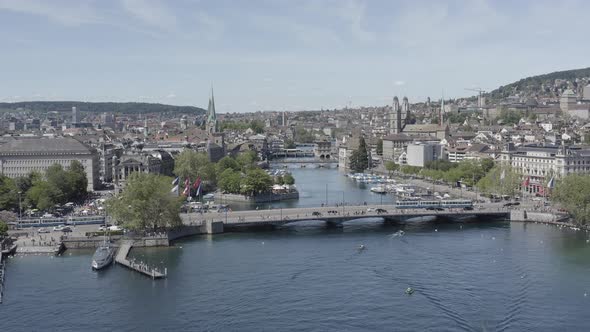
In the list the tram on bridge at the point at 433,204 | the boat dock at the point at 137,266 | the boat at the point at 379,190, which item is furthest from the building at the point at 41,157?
the boat dock at the point at 137,266

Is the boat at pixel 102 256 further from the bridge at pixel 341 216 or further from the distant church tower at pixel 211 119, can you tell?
the distant church tower at pixel 211 119

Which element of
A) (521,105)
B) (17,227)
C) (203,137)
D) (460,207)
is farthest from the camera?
(521,105)

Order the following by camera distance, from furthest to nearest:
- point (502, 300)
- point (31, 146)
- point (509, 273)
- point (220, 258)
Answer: point (31, 146) → point (220, 258) → point (509, 273) → point (502, 300)

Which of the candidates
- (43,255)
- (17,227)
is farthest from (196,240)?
(17,227)

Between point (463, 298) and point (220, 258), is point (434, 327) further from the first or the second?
point (220, 258)

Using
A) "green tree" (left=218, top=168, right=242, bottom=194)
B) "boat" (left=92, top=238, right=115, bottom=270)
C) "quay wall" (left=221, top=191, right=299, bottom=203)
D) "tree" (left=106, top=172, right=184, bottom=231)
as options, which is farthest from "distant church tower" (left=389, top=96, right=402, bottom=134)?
"boat" (left=92, top=238, right=115, bottom=270)

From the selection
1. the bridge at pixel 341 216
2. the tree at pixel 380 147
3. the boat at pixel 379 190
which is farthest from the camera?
the tree at pixel 380 147

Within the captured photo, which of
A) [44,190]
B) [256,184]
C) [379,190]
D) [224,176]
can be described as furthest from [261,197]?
[44,190]
